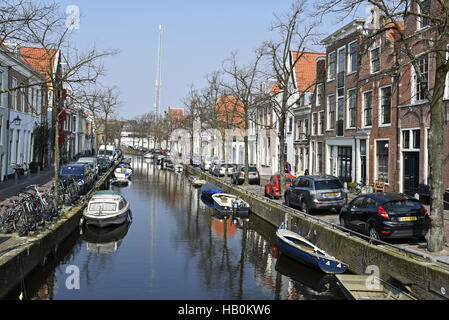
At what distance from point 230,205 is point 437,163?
15.9 m

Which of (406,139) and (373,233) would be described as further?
(406,139)

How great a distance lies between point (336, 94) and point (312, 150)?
20.4 feet

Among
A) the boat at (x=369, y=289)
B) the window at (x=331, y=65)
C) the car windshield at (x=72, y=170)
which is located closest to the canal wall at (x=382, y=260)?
the boat at (x=369, y=289)

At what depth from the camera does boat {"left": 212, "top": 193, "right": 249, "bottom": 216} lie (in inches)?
1017

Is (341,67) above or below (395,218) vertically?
above

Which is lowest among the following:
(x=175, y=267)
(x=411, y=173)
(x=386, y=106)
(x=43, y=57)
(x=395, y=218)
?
(x=175, y=267)

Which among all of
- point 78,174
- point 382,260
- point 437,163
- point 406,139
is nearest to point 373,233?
point 382,260

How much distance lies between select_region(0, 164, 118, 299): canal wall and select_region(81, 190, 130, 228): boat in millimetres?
1297

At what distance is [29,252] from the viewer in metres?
12.9

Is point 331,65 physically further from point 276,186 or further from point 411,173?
point 411,173

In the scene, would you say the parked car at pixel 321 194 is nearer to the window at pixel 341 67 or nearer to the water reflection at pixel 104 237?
the water reflection at pixel 104 237

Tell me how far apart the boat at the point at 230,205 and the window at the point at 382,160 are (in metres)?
8.33
